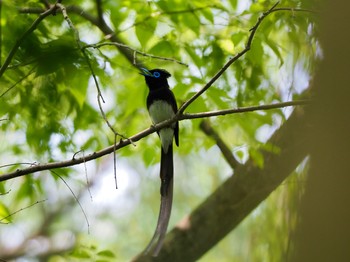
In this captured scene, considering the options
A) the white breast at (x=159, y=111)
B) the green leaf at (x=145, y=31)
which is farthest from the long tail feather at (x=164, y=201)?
the green leaf at (x=145, y=31)

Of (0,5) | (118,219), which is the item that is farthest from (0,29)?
(118,219)

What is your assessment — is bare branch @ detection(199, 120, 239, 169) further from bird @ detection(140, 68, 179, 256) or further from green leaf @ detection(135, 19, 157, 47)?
green leaf @ detection(135, 19, 157, 47)

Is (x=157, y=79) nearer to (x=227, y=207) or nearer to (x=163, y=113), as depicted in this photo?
(x=163, y=113)

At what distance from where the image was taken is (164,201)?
3936 millimetres

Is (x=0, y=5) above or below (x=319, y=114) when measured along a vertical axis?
above

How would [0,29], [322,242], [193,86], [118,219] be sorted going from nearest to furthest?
1. [322,242]
2. [0,29]
3. [193,86]
4. [118,219]

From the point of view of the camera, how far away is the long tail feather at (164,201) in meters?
3.48

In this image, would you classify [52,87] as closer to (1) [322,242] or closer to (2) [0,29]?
(2) [0,29]

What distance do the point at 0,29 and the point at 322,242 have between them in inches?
112

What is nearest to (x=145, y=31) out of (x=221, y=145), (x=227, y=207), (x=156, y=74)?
(x=156, y=74)

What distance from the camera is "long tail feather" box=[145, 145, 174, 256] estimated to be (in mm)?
3475

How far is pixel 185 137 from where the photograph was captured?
479 cm

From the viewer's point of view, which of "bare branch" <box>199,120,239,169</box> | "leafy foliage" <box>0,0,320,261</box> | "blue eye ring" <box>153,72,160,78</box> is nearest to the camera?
"leafy foliage" <box>0,0,320,261</box>

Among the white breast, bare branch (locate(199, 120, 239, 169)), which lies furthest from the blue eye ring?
bare branch (locate(199, 120, 239, 169))
